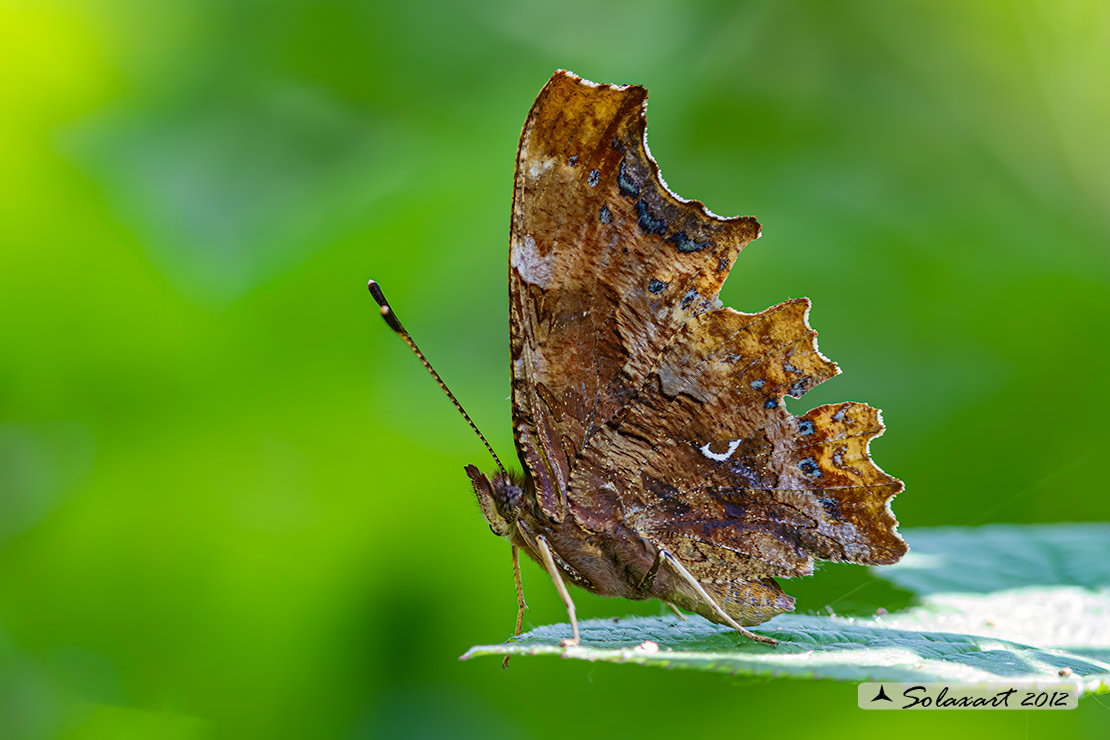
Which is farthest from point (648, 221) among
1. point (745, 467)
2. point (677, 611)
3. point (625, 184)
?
point (677, 611)

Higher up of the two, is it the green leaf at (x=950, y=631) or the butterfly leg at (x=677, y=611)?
the butterfly leg at (x=677, y=611)

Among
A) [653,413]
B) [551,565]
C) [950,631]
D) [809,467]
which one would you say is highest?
[653,413]

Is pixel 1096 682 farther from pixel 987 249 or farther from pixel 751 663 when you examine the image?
pixel 987 249

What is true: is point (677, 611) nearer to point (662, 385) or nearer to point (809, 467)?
point (809, 467)

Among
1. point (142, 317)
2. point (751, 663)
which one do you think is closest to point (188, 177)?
point (142, 317)

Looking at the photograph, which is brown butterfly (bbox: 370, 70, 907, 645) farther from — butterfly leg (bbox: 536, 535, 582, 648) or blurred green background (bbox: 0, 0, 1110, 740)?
blurred green background (bbox: 0, 0, 1110, 740)

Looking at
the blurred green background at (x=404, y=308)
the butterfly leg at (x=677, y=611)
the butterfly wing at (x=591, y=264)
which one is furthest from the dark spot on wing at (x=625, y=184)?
the blurred green background at (x=404, y=308)

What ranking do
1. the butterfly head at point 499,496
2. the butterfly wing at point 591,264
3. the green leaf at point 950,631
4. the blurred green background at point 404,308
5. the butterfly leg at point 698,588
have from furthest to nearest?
the blurred green background at point 404,308, the butterfly head at point 499,496, the butterfly leg at point 698,588, the butterfly wing at point 591,264, the green leaf at point 950,631

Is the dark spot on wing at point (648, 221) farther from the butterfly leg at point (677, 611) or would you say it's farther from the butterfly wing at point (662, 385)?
the butterfly leg at point (677, 611)
